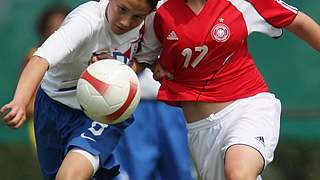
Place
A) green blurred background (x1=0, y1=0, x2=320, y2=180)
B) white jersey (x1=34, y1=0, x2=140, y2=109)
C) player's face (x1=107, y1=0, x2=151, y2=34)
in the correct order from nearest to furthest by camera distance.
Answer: white jersey (x1=34, y1=0, x2=140, y2=109), player's face (x1=107, y1=0, x2=151, y2=34), green blurred background (x1=0, y1=0, x2=320, y2=180)

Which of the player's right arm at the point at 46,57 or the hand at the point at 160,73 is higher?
the player's right arm at the point at 46,57

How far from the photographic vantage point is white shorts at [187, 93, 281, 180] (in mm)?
7004

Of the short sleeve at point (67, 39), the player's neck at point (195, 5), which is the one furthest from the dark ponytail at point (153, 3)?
the short sleeve at point (67, 39)

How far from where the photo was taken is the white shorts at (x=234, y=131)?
7.00 metres

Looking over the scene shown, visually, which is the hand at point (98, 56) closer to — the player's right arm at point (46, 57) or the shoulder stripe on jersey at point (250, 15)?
the player's right arm at point (46, 57)

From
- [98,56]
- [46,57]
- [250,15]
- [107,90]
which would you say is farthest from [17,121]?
[250,15]

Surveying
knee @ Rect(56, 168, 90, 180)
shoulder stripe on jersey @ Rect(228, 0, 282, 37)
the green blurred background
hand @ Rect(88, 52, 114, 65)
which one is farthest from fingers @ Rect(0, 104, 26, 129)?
the green blurred background

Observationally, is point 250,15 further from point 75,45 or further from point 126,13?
point 75,45

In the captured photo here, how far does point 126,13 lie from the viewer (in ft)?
22.8

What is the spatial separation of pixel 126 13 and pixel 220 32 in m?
0.53

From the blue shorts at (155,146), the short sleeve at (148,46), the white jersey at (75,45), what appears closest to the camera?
the white jersey at (75,45)

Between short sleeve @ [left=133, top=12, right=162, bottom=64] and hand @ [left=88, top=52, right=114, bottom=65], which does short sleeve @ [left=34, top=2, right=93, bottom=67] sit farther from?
short sleeve @ [left=133, top=12, right=162, bottom=64]

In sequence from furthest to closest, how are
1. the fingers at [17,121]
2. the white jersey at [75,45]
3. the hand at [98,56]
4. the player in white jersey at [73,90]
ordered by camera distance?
the hand at [98,56] → the white jersey at [75,45] → the player in white jersey at [73,90] → the fingers at [17,121]

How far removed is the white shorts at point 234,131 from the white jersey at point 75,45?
2.09ft
